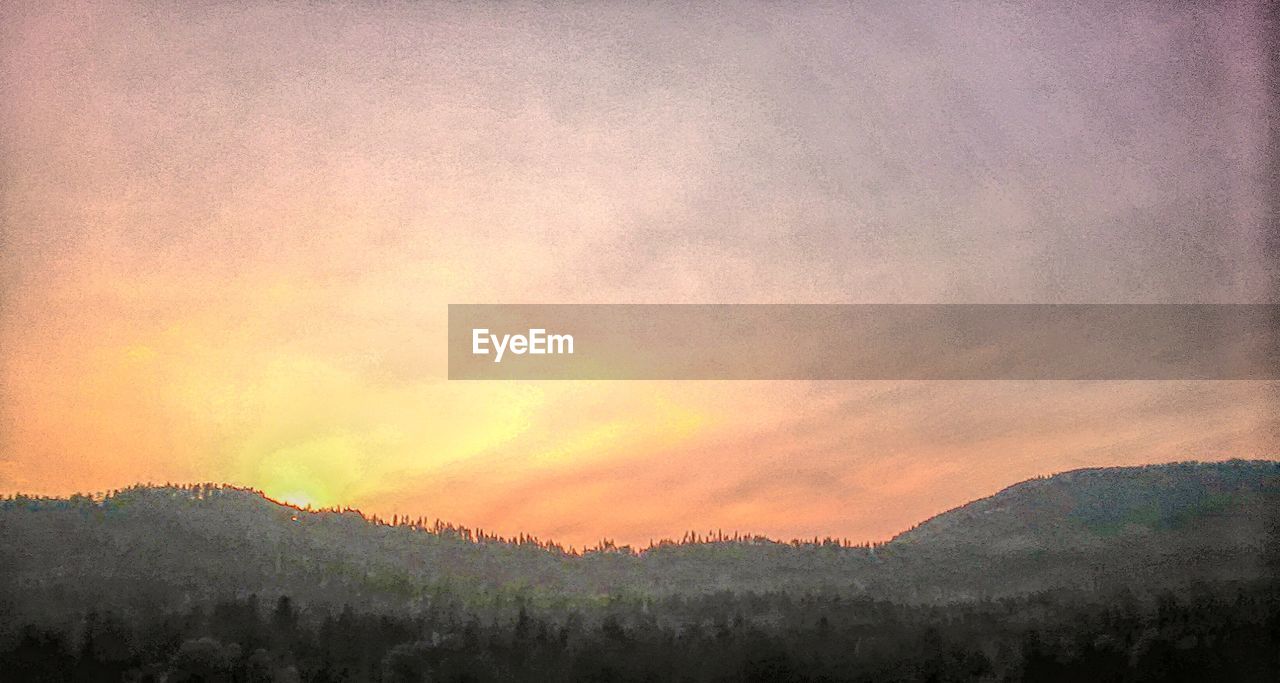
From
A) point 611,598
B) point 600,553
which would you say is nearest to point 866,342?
point 600,553

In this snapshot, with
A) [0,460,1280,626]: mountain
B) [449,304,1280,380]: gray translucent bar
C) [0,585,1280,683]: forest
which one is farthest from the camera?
[449,304,1280,380]: gray translucent bar

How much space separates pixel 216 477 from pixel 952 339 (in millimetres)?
5020

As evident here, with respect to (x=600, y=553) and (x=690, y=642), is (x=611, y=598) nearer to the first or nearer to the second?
(x=600, y=553)

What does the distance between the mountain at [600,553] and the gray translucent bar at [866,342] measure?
0.79m

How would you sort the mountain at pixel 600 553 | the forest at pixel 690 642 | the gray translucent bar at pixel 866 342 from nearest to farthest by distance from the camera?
the forest at pixel 690 642, the mountain at pixel 600 553, the gray translucent bar at pixel 866 342

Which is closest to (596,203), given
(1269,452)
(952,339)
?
(952,339)

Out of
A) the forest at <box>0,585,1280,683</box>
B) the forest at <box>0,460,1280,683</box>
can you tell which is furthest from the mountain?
the forest at <box>0,585,1280,683</box>

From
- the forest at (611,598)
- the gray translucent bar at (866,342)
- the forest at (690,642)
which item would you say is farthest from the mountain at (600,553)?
the gray translucent bar at (866,342)

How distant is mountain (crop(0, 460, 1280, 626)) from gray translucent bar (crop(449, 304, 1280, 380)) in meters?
0.79

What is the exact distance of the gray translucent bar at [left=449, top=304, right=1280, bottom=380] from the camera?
253 inches

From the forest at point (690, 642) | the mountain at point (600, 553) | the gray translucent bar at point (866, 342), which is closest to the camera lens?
the forest at point (690, 642)

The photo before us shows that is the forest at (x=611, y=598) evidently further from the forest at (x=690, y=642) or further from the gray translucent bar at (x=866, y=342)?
the gray translucent bar at (x=866, y=342)

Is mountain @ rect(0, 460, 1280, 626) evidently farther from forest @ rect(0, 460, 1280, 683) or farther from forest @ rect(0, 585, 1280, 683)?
forest @ rect(0, 585, 1280, 683)

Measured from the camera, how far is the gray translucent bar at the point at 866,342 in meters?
6.43
